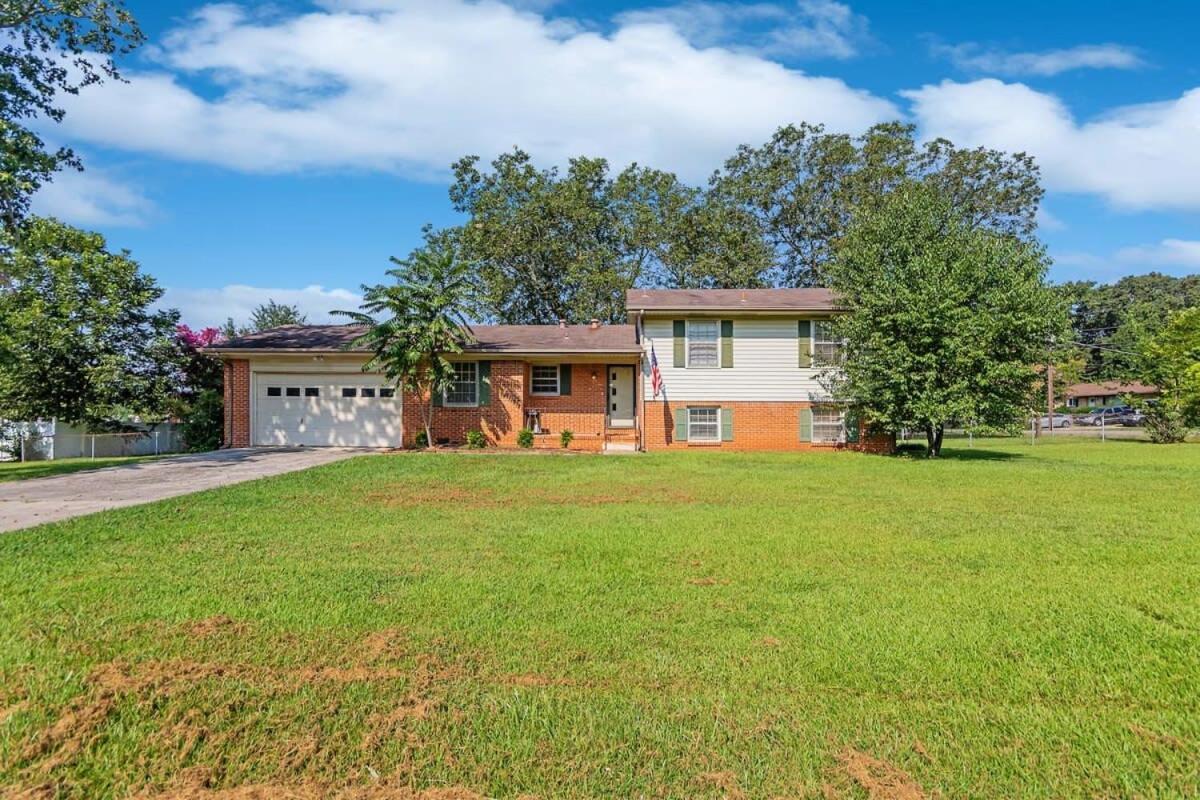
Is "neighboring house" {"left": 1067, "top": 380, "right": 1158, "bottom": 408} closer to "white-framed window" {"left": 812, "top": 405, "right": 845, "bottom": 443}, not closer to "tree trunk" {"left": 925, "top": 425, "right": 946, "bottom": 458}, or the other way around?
"tree trunk" {"left": 925, "top": 425, "right": 946, "bottom": 458}

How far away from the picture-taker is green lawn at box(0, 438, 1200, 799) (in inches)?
101

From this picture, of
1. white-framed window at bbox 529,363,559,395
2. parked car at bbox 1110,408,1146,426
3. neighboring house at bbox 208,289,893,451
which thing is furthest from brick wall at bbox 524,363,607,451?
parked car at bbox 1110,408,1146,426

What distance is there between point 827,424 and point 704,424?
11.8ft

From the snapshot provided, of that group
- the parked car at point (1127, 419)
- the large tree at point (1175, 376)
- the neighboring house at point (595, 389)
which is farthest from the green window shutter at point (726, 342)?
the parked car at point (1127, 419)

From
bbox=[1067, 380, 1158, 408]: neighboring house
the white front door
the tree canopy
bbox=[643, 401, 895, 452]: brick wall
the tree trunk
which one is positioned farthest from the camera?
bbox=[1067, 380, 1158, 408]: neighboring house

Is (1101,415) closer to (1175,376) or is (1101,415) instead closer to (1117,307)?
(1175,376)

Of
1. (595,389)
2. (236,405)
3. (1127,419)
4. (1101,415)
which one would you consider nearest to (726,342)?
(595,389)

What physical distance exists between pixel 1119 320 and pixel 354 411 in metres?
67.4

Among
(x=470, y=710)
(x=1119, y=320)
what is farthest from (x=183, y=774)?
(x=1119, y=320)

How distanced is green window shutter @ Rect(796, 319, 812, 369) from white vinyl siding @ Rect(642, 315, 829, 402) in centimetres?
16

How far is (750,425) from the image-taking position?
64.1 ft

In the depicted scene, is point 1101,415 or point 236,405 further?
point 1101,415

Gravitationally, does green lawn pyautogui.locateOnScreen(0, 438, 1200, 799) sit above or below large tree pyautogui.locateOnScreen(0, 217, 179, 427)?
below

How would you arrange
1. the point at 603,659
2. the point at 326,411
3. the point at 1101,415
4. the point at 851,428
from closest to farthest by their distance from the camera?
the point at 603,659, the point at 326,411, the point at 851,428, the point at 1101,415
